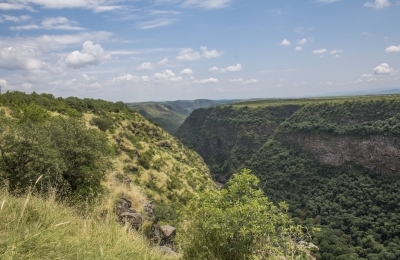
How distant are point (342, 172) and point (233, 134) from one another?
240 feet

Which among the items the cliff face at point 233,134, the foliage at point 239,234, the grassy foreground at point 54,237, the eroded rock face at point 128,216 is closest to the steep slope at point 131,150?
the eroded rock face at point 128,216

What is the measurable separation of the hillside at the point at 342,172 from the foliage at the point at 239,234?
5161cm

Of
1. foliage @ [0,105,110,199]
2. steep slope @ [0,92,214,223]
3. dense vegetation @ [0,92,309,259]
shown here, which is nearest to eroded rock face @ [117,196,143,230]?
dense vegetation @ [0,92,309,259]

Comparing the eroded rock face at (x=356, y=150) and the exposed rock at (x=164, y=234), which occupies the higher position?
the exposed rock at (x=164, y=234)

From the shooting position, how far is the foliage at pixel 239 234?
580 centimetres

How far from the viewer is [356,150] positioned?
9550 cm

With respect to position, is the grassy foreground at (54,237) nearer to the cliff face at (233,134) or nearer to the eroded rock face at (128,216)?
the eroded rock face at (128,216)

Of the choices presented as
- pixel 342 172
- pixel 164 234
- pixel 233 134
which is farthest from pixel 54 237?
pixel 233 134

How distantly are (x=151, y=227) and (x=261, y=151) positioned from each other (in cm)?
11539

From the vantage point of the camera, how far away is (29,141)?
1328 centimetres

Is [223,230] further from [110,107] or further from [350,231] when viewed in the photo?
[350,231]

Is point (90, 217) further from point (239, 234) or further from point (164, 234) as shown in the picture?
point (164, 234)

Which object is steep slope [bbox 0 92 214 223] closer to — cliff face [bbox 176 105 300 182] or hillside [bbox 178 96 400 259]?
hillside [bbox 178 96 400 259]

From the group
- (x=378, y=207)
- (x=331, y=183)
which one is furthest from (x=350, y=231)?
(x=331, y=183)
